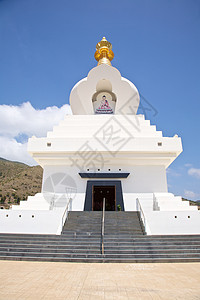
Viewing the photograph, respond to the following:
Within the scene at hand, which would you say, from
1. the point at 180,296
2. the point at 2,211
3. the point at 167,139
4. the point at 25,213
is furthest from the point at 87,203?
the point at 180,296

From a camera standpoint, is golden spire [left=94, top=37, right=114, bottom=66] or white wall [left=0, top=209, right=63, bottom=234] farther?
golden spire [left=94, top=37, right=114, bottom=66]

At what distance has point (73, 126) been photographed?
14977 mm

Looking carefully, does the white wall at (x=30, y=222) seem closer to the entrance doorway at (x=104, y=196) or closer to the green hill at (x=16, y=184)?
the entrance doorway at (x=104, y=196)

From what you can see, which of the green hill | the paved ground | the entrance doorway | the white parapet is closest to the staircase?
the white parapet

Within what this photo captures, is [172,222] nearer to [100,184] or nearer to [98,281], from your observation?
[100,184]

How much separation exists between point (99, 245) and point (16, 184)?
150 feet

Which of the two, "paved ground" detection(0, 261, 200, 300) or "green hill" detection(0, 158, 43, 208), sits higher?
"green hill" detection(0, 158, 43, 208)

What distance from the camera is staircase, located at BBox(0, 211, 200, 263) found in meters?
7.17

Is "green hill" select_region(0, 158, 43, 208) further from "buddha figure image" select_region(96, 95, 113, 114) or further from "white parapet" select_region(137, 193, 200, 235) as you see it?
"white parapet" select_region(137, 193, 200, 235)

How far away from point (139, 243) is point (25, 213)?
5.79 metres

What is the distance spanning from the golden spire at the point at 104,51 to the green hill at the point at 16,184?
97.6 ft

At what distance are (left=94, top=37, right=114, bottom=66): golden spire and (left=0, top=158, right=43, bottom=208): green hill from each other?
29753 millimetres

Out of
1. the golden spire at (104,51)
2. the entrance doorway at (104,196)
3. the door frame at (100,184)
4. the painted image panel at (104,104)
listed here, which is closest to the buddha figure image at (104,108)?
the painted image panel at (104,104)

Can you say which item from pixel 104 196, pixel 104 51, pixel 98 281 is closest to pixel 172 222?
pixel 98 281
